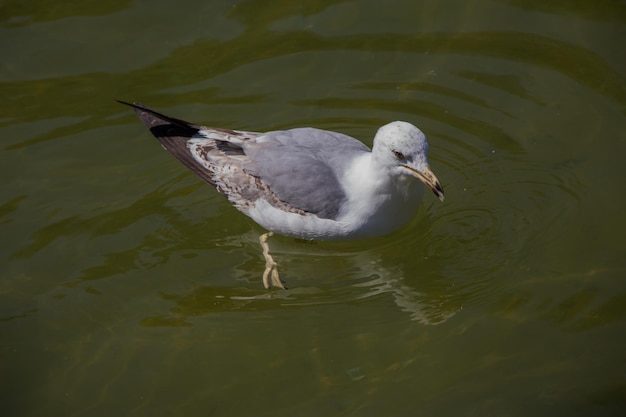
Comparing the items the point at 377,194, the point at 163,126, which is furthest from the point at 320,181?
the point at 163,126

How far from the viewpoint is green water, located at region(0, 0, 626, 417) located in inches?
228

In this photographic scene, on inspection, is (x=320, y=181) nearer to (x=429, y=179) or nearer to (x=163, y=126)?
(x=429, y=179)

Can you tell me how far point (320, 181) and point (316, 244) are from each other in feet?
2.32

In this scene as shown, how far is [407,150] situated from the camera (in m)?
6.13

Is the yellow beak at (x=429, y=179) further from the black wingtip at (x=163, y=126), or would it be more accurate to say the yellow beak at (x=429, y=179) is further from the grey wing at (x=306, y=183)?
the black wingtip at (x=163, y=126)

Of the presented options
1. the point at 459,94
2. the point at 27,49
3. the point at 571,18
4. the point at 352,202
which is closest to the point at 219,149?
the point at 352,202

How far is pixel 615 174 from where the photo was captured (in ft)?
23.5

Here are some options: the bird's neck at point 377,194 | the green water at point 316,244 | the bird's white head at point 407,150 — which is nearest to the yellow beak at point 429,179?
the bird's white head at point 407,150

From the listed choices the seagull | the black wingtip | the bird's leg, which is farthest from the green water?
the black wingtip

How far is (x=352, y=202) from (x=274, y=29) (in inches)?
117

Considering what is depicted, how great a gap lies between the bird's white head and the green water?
2.81 ft

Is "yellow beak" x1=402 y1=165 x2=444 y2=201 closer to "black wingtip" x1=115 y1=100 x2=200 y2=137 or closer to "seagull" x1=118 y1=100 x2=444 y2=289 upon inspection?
"seagull" x1=118 y1=100 x2=444 y2=289

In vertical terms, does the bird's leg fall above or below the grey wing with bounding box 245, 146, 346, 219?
below

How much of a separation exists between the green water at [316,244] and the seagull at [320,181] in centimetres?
36
